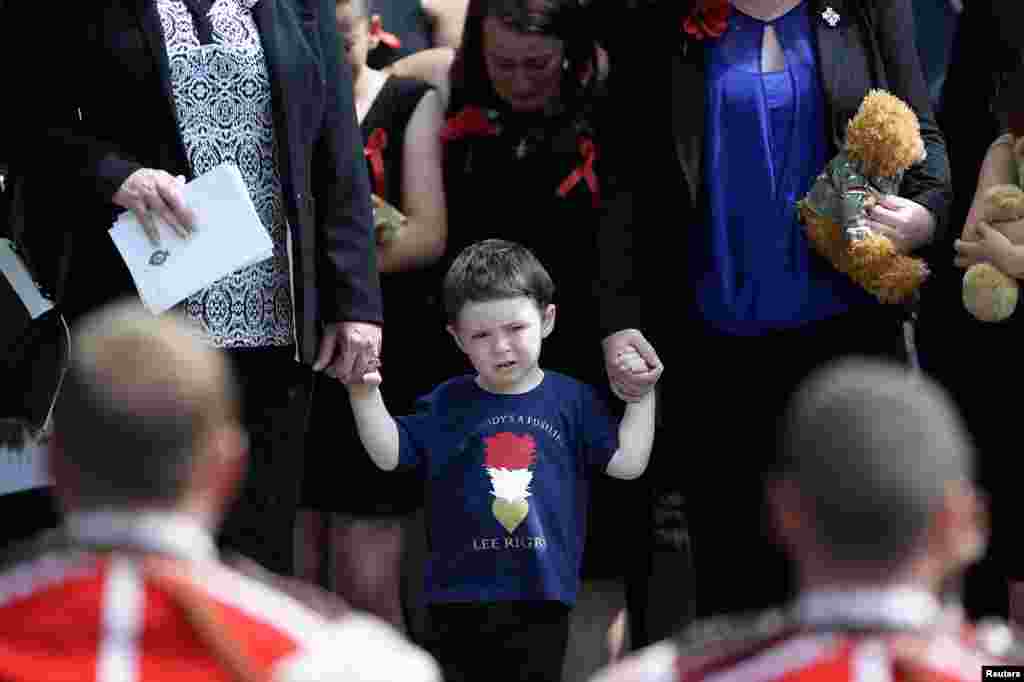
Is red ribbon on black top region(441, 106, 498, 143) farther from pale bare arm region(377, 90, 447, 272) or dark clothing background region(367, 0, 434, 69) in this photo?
dark clothing background region(367, 0, 434, 69)

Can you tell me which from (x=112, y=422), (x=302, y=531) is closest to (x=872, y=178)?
(x=302, y=531)

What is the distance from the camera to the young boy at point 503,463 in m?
4.11

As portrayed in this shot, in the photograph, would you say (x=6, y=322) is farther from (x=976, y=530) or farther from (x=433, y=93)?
(x=976, y=530)

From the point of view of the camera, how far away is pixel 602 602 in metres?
4.59

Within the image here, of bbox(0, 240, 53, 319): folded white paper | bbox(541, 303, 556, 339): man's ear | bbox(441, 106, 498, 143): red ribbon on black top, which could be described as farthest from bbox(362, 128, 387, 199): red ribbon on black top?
bbox(0, 240, 53, 319): folded white paper

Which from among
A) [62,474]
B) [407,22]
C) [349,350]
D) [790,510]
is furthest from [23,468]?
[790,510]

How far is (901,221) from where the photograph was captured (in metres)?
4.12

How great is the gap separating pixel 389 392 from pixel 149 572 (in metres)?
2.32

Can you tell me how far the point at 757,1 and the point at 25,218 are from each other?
5.38 ft

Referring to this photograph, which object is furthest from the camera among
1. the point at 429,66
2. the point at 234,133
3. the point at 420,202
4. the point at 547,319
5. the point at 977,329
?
the point at 429,66

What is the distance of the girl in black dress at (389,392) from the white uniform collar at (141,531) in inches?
87.5

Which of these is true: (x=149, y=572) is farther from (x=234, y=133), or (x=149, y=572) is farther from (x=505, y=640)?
(x=505, y=640)

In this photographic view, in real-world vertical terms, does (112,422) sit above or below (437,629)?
above

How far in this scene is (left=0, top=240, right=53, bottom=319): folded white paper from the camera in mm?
3883
